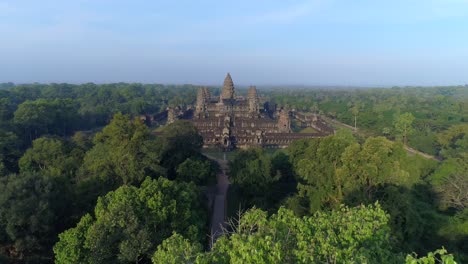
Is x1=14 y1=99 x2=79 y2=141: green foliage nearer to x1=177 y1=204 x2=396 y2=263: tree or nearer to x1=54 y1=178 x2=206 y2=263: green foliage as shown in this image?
x1=54 y1=178 x2=206 y2=263: green foliage

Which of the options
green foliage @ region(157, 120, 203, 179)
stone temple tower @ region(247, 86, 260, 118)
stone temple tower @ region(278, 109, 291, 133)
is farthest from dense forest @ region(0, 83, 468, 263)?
stone temple tower @ region(247, 86, 260, 118)

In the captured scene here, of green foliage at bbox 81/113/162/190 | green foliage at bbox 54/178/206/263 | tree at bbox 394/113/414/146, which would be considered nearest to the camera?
green foliage at bbox 54/178/206/263

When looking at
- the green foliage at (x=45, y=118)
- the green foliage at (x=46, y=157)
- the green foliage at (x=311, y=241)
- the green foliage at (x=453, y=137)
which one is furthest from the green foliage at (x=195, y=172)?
the green foliage at (x=453, y=137)

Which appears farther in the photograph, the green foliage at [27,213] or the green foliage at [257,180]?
the green foliage at [257,180]

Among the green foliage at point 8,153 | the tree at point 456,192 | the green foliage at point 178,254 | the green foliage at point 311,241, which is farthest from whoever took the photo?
the green foliage at point 8,153

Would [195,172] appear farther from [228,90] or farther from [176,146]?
[228,90]

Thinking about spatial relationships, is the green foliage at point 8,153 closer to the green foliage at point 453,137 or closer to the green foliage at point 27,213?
the green foliage at point 27,213

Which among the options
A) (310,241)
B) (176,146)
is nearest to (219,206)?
(176,146)
